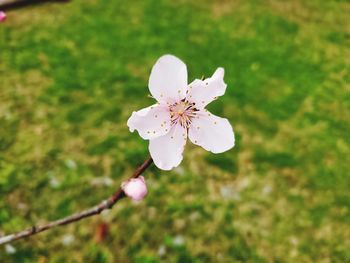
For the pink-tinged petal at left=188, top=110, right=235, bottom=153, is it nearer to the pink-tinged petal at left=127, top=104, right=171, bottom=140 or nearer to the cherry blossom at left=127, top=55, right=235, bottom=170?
the cherry blossom at left=127, top=55, right=235, bottom=170

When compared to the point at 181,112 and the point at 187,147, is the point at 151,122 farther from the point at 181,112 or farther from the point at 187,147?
the point at 187,147

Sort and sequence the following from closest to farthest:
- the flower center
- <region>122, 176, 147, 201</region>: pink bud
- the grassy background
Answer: <region>122, 176, 147, 201</region>: pink bud, the flower center, the grassy background

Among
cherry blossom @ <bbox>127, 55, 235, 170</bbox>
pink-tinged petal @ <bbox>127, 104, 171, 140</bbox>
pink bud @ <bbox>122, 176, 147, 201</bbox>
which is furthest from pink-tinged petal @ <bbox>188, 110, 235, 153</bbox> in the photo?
pink bud @ <bbox>122, 176, 147, 201</bbox>

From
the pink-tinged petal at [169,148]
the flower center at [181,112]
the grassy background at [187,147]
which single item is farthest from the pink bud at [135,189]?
the grassy background at [187,147]

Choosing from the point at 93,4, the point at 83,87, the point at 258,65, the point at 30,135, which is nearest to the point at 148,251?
the point at 30,135

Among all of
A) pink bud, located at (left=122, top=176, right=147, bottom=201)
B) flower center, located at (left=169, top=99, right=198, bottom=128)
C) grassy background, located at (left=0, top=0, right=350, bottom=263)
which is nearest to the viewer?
pink bud, located at (left=122, top=176, right=147, bottom=201)

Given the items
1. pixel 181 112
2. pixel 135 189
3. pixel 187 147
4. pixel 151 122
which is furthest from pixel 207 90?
pixel 187 147

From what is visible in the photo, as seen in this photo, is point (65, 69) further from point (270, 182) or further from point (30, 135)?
point (270, 182)
